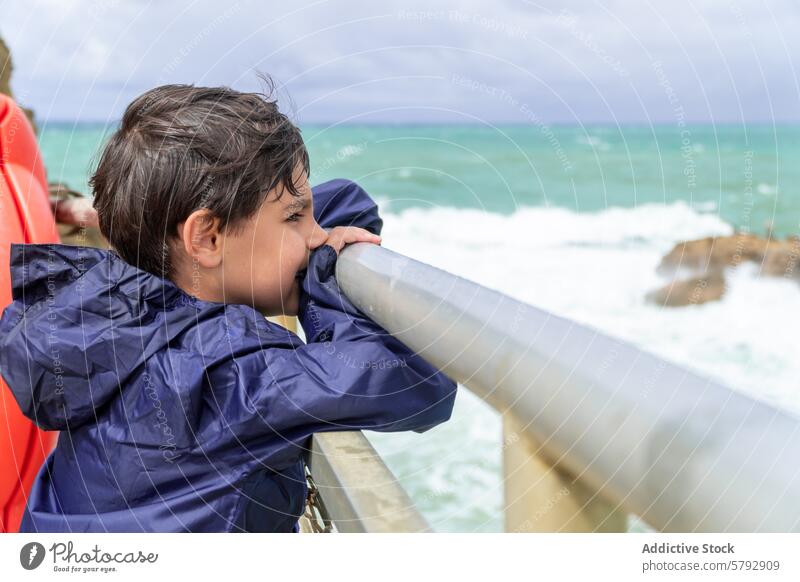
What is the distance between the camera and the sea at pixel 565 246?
269 centimetres

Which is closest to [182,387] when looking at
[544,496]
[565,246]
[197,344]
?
[197,344]

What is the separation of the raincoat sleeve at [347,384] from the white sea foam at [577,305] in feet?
6.15

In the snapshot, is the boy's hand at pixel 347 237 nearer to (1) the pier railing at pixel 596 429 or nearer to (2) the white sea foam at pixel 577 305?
(1) the pier railing at pixel 596 429

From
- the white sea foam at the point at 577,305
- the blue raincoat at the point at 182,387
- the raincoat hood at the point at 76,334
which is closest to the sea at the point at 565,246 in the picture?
the white sea foam at the point at 577,305

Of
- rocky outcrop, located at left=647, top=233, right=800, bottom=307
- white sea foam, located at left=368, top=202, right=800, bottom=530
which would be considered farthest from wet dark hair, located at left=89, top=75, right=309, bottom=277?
rocky outcrop, located at left=647, top=233, right=800, bottom=307

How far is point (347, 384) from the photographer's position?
646mm

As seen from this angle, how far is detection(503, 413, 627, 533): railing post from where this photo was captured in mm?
374

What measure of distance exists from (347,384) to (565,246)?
662cm

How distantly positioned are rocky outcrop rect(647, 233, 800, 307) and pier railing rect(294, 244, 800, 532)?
18.5ft

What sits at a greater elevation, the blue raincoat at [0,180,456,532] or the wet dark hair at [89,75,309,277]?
the wet dark hair at [89,75,309,277]

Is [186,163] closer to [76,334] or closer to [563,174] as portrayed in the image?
[76,334]

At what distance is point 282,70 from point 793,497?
0.89 metres

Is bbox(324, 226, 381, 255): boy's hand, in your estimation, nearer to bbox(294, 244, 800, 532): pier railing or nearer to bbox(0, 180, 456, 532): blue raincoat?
bbox(0, 180, 456, 532): blue raincoat

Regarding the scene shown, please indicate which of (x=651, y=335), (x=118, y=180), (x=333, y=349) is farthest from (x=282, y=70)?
(x=651, y=335)
